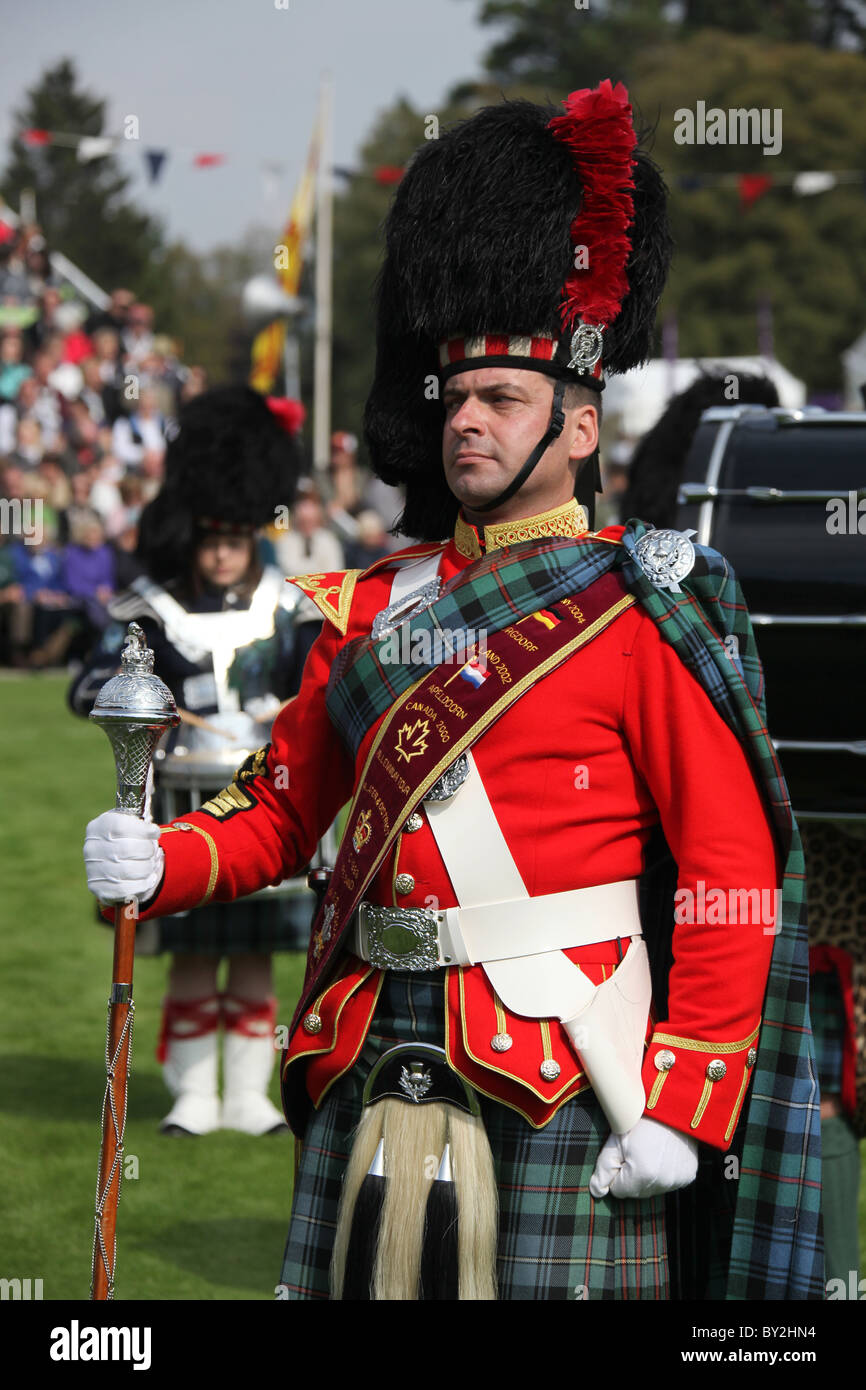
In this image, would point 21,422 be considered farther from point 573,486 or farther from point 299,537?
point 573,486

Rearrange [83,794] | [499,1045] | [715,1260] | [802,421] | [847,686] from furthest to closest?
[83,794]
[802,421]
[847,686]
[715,1260]
[499,1045]

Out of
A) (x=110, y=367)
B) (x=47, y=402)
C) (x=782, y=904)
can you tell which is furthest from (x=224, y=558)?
(x=110, y=367)

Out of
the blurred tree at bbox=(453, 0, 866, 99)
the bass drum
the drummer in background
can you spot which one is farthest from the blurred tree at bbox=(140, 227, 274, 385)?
the bass drum

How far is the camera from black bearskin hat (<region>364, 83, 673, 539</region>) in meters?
2.88

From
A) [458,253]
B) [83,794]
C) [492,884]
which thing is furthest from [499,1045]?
[83,794]

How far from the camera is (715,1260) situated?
2879 millimetres

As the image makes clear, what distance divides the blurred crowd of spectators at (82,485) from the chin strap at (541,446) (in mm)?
10986

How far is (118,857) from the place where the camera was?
2723 millimetres

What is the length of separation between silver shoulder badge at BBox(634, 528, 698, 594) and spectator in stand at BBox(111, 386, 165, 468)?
1606cm

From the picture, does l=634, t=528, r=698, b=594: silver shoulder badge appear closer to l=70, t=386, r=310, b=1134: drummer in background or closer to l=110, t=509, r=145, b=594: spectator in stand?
l=70, t=386, r=310, b=1134: drummer in background

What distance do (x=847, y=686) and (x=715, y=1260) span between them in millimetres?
1258

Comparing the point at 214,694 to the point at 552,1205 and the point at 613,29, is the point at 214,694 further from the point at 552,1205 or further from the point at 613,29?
the point at 613,29

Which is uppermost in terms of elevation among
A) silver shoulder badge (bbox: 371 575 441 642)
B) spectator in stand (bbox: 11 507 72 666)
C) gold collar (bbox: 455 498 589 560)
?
spectator in stand (bbox: 11 507 72 666)

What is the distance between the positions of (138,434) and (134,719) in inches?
654
